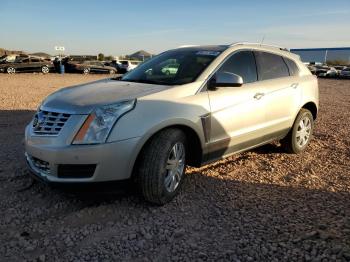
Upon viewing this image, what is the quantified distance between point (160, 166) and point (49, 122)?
3.90 feet

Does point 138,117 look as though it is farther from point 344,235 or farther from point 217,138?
point 344,235

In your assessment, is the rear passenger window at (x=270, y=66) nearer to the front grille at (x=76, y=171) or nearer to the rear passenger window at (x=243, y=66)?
the rear passenger window at (x=243, y=66)

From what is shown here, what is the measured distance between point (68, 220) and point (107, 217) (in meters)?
0.37

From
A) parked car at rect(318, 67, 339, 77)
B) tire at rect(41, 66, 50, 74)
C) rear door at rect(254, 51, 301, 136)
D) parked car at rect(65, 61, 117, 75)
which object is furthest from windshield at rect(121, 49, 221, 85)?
parked car at rect(318, 67, 339, 77)

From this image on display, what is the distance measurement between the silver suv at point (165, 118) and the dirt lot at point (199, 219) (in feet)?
1.25

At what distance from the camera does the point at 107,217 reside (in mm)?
3973

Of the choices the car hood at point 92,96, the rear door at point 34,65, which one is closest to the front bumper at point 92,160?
the car hood at point 92,96

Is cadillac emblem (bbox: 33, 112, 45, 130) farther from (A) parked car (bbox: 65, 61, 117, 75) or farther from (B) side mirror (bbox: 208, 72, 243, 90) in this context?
(A) parked car (bbox: 65, 61, 117, 75)

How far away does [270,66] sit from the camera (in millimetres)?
5738

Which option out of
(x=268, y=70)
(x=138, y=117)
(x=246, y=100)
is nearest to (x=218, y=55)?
(x=246, y=100)

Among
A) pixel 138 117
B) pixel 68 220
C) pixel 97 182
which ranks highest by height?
pixel 138 117

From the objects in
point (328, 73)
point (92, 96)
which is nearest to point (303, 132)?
point (92, 96)

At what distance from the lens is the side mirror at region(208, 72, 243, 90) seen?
15.2 feet

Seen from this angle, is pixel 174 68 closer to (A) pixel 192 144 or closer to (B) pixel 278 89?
(A) pixel 192 144
